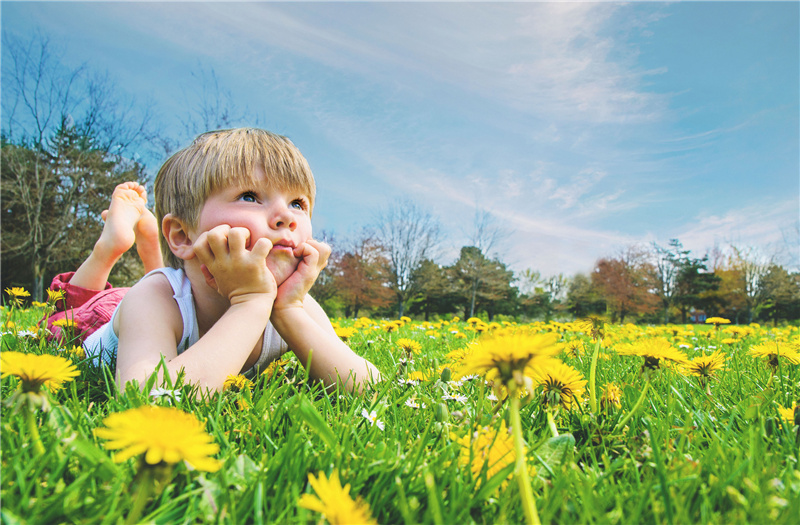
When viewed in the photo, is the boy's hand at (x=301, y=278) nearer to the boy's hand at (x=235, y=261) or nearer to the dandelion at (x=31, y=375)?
the boy's hand at (x=235, y=261)

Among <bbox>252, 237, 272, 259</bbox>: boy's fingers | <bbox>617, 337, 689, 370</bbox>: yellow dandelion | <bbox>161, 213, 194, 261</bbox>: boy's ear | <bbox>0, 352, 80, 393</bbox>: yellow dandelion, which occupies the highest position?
<bbox>161, 213, 194, 261</bbox>: boy's ear

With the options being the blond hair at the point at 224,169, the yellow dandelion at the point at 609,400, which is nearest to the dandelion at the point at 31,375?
the blond hair at the point at 224,169

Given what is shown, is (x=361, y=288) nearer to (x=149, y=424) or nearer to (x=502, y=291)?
(x=502, y=291)

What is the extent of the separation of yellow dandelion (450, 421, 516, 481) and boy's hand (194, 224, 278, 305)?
970 millimetres

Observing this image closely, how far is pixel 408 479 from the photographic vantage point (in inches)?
31.2

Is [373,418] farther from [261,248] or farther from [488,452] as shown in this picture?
[261,248]

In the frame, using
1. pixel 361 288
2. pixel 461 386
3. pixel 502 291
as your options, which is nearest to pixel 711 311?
Answer: pixel 502 291

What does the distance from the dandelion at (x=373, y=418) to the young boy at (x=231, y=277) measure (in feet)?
1.06

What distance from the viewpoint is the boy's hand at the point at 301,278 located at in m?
1.71

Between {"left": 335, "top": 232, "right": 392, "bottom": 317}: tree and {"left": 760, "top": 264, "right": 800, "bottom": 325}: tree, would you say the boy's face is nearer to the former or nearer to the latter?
{"left": 335, "top": 232, "right": 392, "bottom": 317}: tree

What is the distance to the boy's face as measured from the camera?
5.49 feet

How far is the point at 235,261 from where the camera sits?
5.02ft

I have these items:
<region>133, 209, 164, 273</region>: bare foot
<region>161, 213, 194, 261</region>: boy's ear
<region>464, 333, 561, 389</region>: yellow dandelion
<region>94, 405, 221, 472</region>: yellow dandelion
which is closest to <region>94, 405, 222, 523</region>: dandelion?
<region>94, 405, 221, 472</region>: yellow dandelion

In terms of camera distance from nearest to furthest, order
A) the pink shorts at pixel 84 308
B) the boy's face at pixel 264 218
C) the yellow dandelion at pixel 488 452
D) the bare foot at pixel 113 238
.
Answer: the yellow dandelion at pixel 488 452, the boy's face at pixel 264 218, the pink shorts at pixel 84 308, the bare foot at pixel 113 238
